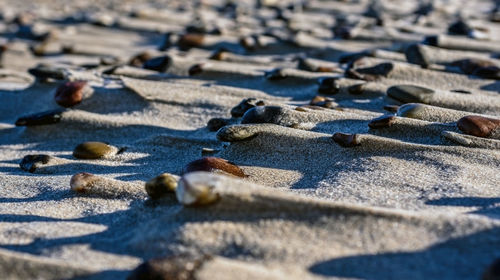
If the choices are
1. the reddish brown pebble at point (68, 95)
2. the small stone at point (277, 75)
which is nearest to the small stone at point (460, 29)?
the small stone at point (277, 75)

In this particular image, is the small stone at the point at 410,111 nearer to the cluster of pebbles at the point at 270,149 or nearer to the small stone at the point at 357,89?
the cluster of pebbles at the point at 270,149

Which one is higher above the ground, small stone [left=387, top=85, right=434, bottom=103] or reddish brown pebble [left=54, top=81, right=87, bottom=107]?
small stone [left=387, top=85, right=434, bottom=103]

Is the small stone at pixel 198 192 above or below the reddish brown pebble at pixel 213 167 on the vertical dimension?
above

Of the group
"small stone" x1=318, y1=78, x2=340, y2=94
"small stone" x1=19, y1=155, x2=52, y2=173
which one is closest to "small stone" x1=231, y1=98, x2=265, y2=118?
"small stone" x1=318, y1=78, x2=340, y2=94

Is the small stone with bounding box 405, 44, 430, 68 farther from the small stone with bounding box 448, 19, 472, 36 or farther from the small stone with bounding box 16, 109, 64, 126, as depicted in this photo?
the small stone with bounding box 16, 109, 64, 126

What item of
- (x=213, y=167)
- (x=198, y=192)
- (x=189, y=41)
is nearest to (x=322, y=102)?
(x=213, y=167)

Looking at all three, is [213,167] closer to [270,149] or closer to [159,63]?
[270,149]

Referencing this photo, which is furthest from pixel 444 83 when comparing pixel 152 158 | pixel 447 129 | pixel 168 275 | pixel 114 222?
pixel 168 275
